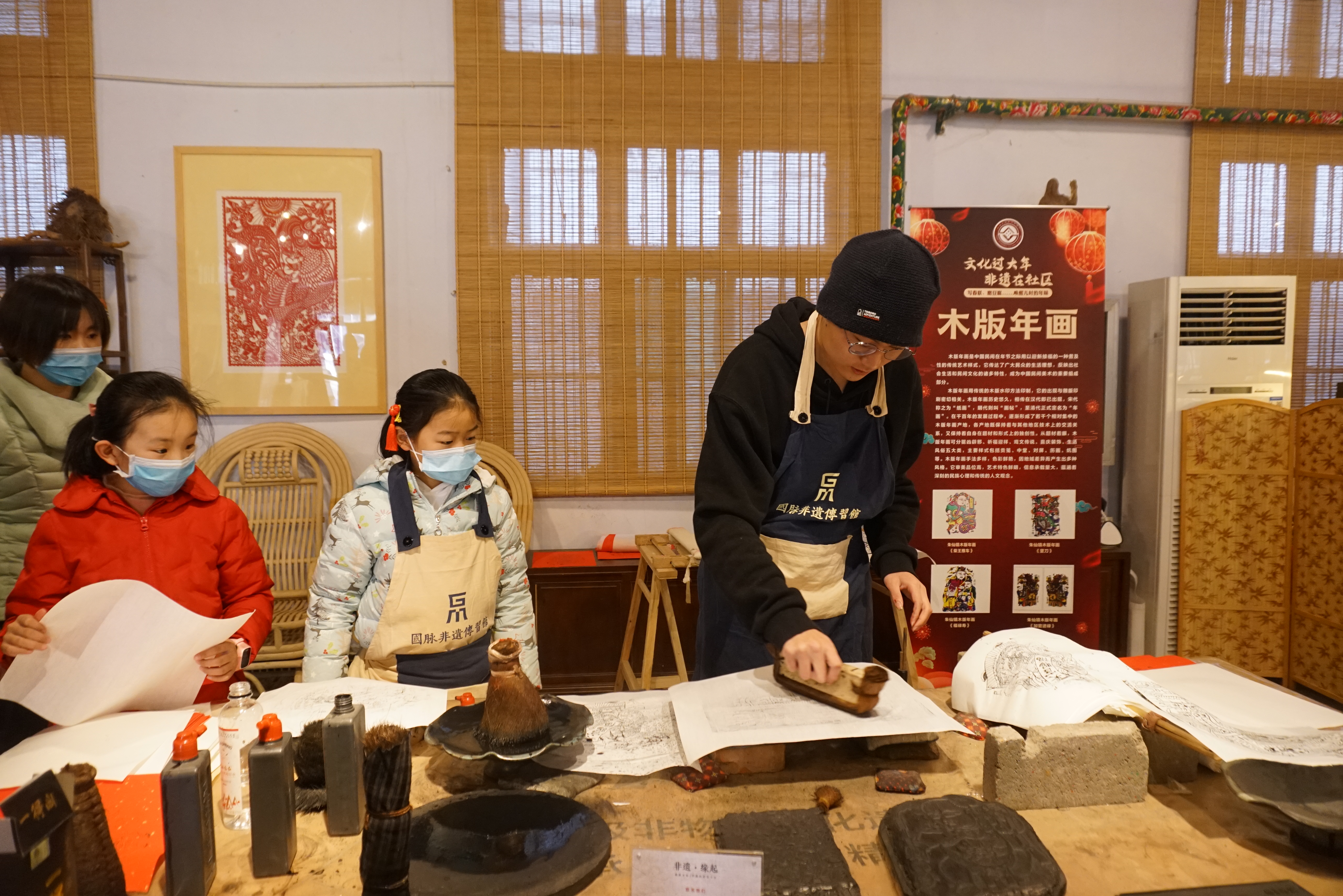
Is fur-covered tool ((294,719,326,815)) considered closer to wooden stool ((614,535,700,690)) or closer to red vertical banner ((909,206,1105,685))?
wooden stool ((614,535,700,690))

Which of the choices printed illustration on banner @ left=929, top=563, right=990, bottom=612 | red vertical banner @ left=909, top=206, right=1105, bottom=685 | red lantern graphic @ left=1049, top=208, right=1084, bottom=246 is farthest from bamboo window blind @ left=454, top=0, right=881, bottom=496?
printed illustration on banner @ left=929, top=563, right=990, bottom=612

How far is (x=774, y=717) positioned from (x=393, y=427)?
1188 mm

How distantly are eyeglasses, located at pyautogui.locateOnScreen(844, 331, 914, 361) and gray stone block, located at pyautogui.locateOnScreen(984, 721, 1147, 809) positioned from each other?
2.35 feet

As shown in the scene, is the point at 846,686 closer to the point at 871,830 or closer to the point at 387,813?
the point at 871,830

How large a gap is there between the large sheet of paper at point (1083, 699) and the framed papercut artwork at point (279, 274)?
301cm

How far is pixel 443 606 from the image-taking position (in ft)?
6.26

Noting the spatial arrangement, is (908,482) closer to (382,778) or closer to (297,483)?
(382,778)

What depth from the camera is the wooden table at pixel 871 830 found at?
1062 millimetres

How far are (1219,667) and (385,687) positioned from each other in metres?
1.76

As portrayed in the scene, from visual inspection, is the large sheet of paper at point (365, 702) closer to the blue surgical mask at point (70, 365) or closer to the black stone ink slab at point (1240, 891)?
the black stone ink slab at point (1240, 891)

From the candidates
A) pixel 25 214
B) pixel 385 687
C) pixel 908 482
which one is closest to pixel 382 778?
pixel 385 687

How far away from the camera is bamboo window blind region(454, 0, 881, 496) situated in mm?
3594

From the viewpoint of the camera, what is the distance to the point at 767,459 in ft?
5.48

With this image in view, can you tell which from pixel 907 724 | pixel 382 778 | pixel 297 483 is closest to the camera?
pixel 382 778
